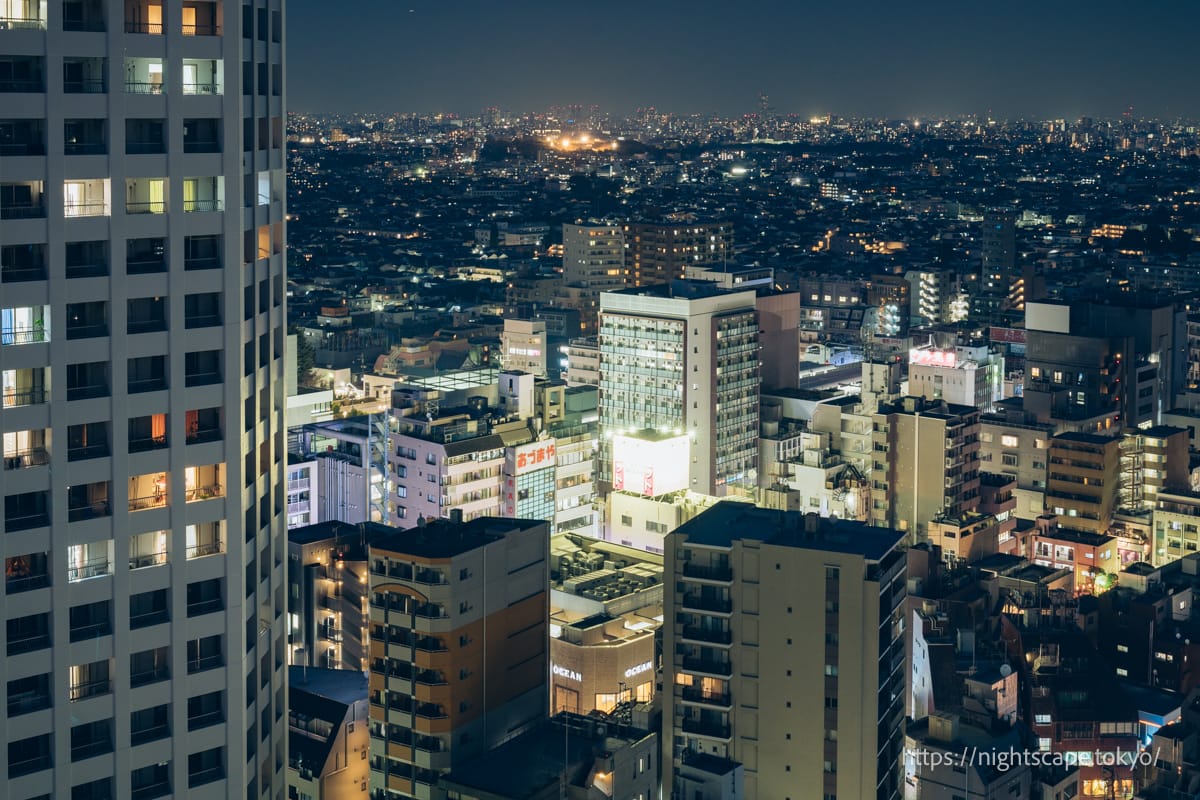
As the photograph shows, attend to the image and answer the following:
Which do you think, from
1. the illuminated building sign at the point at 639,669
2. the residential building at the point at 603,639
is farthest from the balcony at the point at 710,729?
the illuminated building sign at the point at 639,669

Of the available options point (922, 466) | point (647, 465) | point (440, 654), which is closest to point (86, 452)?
point (440, 654)

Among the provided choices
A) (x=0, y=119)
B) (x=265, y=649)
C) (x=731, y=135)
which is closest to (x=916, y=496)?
(x=265, y=649)

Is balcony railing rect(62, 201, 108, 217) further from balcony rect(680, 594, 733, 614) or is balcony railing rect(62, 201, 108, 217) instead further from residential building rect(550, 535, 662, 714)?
residential building rect(550, 535, 662, 714)

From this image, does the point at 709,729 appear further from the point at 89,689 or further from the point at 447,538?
the point at 89,689

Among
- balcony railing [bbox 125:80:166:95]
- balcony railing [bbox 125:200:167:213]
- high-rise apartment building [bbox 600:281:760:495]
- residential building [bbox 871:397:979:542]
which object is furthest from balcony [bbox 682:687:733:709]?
high-rise apartment building [bbox 600:281:760:495]

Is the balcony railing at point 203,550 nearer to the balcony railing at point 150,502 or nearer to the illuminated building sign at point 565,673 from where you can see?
the balcony railing at point 150,502

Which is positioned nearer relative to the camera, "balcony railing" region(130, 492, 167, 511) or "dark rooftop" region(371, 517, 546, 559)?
"balcony railing" region(130, 492, 167, 511)
